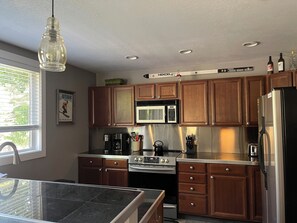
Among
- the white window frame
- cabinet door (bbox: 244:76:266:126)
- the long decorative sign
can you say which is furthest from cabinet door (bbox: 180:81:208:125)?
the white window frame

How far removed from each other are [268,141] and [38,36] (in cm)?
253

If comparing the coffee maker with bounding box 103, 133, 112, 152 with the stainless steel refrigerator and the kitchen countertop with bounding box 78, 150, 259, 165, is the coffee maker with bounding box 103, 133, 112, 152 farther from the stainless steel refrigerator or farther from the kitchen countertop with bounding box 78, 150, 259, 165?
the stainless steel refrigerator

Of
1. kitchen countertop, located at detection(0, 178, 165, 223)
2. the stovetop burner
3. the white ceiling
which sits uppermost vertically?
the white ceiling

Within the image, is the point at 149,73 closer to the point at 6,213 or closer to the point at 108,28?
the point at 108,28

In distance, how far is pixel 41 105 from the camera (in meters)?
2.94

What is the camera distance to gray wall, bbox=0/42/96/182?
274 centimetres

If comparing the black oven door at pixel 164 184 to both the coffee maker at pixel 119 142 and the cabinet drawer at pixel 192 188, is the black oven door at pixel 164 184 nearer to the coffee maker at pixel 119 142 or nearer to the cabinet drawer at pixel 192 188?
the cabinet drawer at pixel 192 188

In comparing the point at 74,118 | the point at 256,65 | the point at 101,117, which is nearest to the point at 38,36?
the point at 74,118

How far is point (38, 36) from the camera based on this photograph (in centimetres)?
232

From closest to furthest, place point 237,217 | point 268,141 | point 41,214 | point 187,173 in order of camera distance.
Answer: point 41,214 < point 268,141 < point 237,217 < point 187,173

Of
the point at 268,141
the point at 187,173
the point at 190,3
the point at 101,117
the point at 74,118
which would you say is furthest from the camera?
the point at 101,117

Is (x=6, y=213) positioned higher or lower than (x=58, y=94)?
lower

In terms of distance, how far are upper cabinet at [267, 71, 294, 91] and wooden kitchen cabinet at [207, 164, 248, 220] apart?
3.79 feet

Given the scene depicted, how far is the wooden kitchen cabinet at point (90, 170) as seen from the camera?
3559 millimetres
